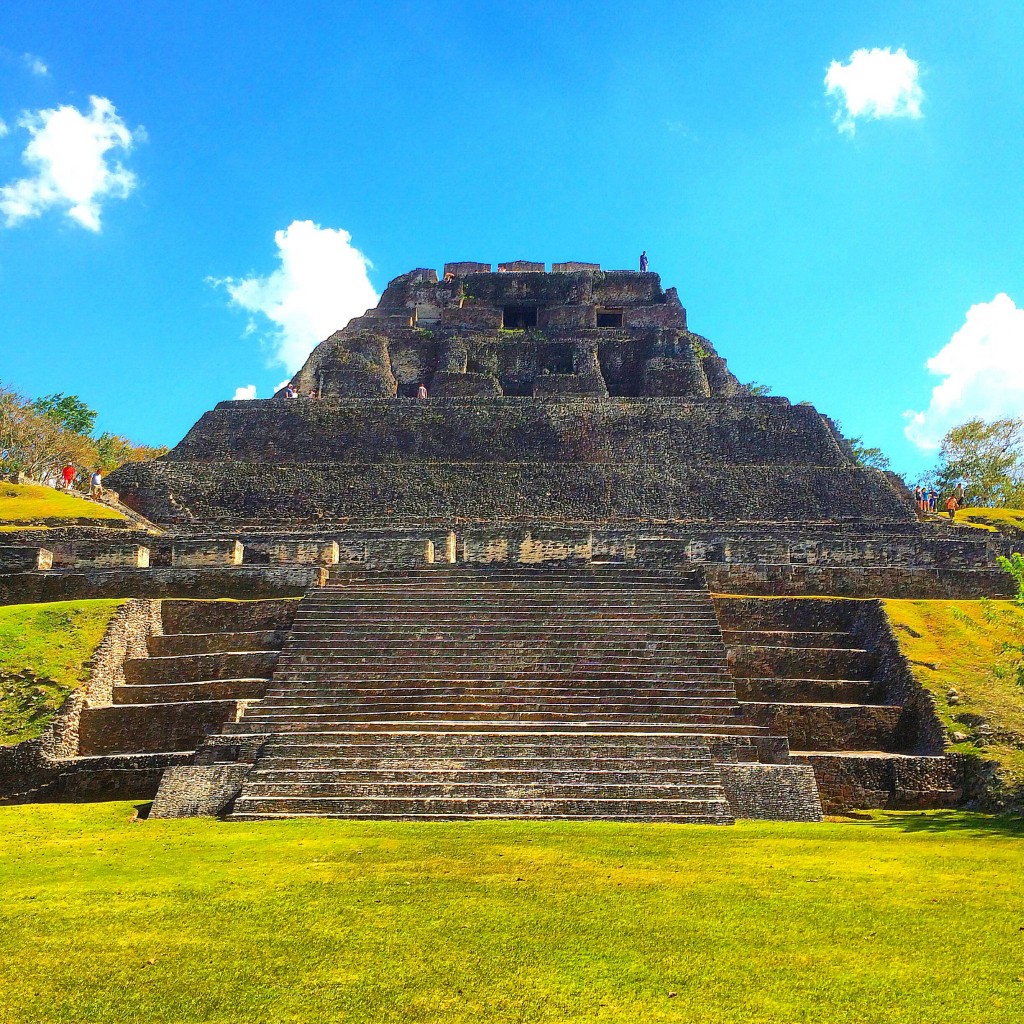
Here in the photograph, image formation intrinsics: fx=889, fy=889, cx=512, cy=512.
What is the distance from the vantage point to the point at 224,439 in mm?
22844

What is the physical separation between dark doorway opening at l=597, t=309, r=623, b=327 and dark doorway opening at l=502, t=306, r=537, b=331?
234 cm

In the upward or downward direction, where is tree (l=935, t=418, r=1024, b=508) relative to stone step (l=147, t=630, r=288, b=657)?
upward

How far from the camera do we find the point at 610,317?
31.8 m

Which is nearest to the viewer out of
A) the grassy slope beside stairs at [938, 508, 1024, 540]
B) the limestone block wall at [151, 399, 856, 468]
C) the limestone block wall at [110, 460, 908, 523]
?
the grassy slope beside stairs at [938, 508, 1024, 540]

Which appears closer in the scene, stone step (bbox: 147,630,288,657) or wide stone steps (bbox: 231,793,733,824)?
wide stone steps (bbox: 231,793,733,824)

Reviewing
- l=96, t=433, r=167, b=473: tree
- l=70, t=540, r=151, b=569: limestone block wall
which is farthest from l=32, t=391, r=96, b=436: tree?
l=70, t=540, r=151, b=569: limestone block wall

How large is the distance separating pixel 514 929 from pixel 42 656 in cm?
866

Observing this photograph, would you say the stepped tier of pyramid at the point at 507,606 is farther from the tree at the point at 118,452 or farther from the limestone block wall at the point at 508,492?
the tree at the point at 118,452

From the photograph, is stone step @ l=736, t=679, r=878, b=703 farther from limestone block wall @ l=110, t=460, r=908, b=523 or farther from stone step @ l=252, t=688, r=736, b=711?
limestone block wall @ l=110, t=460, r=908, b=523

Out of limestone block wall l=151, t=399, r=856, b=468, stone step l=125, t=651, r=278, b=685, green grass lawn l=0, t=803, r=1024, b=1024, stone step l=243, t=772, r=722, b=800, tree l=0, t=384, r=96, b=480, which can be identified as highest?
tree l=0, t=384, r=96, b=480

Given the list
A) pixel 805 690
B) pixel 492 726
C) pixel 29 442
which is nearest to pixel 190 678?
pixel 492 726

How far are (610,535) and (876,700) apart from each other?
607 cm

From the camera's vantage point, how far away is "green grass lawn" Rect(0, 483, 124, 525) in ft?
58.4

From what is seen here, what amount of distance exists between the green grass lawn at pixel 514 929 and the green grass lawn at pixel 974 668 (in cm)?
230
